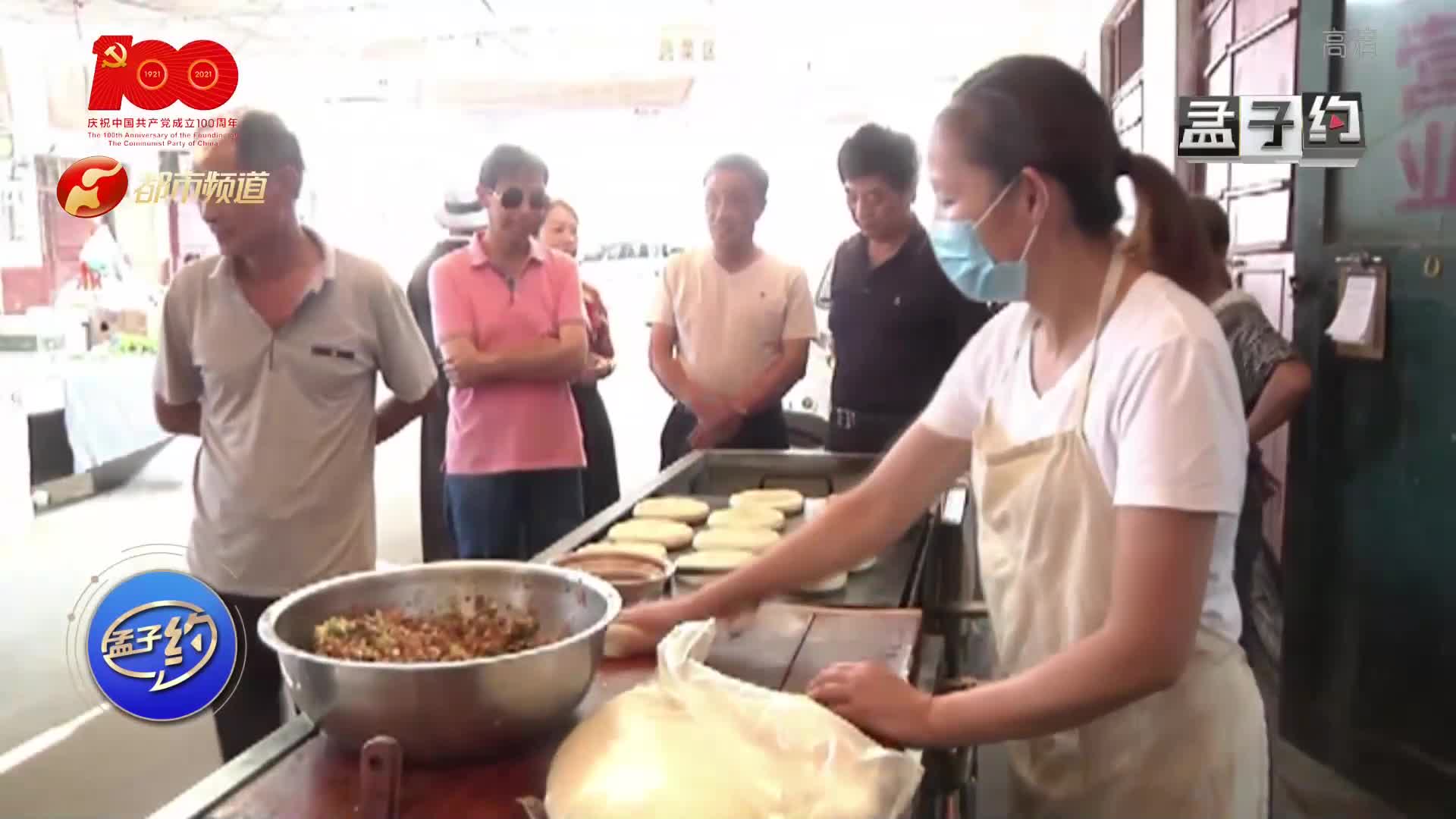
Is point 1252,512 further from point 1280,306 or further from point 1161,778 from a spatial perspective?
point 1161,778

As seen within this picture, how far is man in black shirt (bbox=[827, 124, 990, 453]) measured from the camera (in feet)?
8.64

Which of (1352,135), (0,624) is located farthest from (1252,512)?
(0,624)

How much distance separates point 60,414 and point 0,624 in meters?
0.89

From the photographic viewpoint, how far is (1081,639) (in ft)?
3.70

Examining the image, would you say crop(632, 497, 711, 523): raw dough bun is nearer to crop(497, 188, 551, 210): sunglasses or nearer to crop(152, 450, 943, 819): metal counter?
crop(152, 450, 943, 819): metal counter

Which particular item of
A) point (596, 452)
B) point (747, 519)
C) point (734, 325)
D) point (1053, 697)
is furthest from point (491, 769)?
point (596, 452)

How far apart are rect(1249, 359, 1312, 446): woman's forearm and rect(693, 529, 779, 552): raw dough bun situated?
1230 millimetres

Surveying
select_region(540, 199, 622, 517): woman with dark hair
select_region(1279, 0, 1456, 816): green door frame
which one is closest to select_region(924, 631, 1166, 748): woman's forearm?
select_region(1279, 0, 1456, 816): green door frame

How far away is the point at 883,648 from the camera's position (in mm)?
1294

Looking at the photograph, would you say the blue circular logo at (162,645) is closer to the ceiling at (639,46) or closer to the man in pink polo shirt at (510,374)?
the man in pink polo shirt at (510,374)

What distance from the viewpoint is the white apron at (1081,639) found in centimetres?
114

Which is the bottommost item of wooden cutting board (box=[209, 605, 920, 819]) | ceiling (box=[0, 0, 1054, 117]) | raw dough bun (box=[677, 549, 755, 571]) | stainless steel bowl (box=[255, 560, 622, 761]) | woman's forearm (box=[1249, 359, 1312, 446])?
wooden cutting board (box=[209, 605, 920, 819])

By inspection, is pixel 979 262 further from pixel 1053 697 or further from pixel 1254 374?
pixel 1254 374

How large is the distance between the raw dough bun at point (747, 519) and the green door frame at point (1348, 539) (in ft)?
4.33
